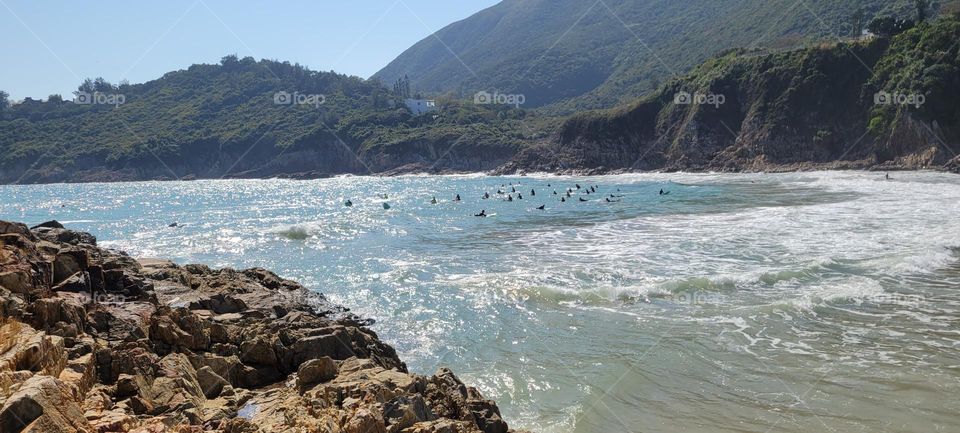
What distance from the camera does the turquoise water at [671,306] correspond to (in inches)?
325

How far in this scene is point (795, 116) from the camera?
2859 inches

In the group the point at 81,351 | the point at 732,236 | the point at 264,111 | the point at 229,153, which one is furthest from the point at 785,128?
the point at 264,111

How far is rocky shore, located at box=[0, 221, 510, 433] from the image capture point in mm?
5301
